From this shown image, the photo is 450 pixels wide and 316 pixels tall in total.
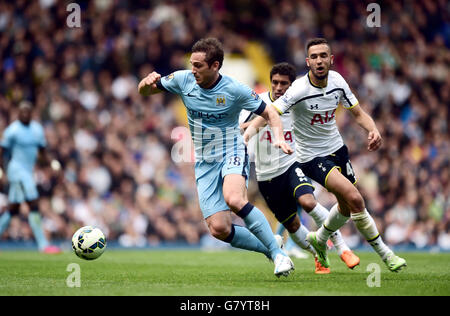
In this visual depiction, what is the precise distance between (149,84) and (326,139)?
2.47 metres

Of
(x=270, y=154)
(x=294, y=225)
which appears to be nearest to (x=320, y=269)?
(x=294, y=225)

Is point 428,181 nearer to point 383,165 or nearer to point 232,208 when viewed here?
point 383,165

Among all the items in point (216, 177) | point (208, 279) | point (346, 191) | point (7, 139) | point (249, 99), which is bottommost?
point (208, 279)

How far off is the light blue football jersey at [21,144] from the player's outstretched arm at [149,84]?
21.5ft

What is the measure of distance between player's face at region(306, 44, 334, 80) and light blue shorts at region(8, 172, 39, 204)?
7.34m

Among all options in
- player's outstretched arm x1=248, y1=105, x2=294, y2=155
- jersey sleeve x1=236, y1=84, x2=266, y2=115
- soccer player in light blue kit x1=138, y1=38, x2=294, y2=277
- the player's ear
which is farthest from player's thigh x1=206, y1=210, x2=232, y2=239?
the player's ear

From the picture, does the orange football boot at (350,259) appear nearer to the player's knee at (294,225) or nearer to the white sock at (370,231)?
the white sock at (370,231)

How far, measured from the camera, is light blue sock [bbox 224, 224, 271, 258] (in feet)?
25.8

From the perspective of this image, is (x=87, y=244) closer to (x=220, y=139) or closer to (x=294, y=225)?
(x=220, y=139)

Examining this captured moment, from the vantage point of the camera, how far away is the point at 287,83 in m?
9.86

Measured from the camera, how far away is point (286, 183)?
32.4 ft

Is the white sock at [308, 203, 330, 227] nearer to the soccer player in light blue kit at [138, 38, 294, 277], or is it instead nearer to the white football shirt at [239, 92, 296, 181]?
the white football shirt at [239, 92, 296, 181]

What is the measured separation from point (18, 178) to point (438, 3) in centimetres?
1467

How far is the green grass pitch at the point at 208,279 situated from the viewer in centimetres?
679
